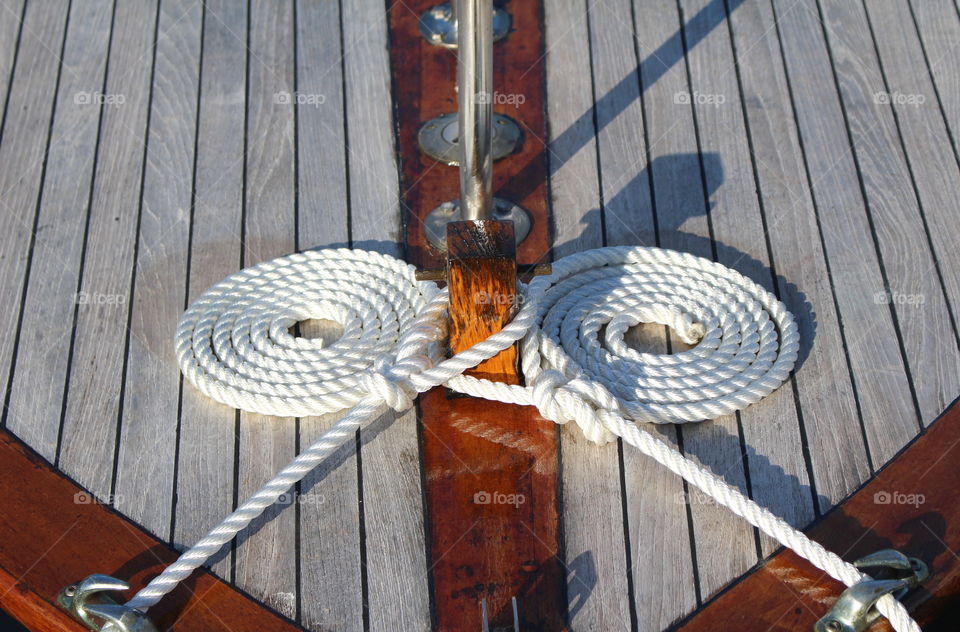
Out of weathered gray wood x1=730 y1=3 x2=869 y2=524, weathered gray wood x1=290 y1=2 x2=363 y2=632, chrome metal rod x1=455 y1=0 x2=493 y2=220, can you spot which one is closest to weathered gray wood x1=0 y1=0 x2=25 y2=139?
weathered gray wood x1=290 y1=2 x2=363 y2=632

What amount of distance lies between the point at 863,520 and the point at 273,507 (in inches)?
40.6

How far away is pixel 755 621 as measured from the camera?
5.65 ft

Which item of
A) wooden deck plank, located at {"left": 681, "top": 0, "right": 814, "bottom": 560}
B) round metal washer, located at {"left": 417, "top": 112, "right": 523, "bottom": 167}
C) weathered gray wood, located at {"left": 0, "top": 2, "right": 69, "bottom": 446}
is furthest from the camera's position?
round metal washer, located at {"left": 417, "top": 112, "right": 523, "bottom": 167}

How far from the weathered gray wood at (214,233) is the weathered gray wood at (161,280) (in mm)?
23

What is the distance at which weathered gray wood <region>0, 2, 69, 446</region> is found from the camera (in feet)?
6.97

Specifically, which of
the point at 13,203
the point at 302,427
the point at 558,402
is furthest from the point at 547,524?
the point at 13,203

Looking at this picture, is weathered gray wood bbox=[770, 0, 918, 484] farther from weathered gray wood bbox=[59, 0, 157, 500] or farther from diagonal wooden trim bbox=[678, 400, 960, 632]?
weathered gray wood bbox=[59, 0, 157, 500]

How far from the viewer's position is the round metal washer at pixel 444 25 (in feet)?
8.98

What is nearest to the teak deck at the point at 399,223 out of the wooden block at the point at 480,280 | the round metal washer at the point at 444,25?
the round metal washer at the point at 444,25

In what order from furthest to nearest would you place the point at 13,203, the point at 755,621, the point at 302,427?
the point at 13,203, the point at 302,427, the point at 755,621

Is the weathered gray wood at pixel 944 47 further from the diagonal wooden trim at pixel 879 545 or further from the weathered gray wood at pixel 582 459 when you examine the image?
the diagonal wooden trim at pixel 879 545

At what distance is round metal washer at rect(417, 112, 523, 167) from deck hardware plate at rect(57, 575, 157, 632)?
1212 mm

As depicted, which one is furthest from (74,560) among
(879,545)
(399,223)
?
(879,545)

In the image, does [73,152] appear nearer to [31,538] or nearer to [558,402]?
[31,538]
